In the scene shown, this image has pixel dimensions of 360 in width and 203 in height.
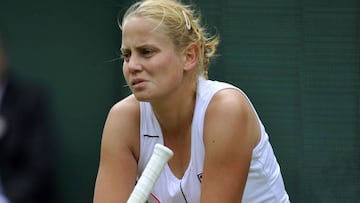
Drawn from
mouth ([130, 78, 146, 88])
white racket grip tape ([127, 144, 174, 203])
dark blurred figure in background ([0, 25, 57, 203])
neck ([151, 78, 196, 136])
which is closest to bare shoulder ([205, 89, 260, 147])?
neck ([151, 78, 196, 136])

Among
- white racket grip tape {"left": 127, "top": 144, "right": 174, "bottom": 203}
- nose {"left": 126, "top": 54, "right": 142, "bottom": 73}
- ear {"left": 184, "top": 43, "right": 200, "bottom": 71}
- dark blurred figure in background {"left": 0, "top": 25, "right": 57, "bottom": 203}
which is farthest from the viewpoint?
dark blurred figure in background {"left": 0, "top": 25, "right": 57, "bottom": 203}

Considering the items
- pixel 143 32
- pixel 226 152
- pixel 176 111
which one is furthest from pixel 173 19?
pixel 226 152

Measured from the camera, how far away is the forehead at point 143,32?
9.85 feet

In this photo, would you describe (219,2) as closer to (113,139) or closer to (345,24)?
(345,24)

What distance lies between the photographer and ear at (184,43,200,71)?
311 centimetres

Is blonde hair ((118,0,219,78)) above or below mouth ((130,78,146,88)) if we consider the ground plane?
above

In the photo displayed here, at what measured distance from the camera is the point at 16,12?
192 inches

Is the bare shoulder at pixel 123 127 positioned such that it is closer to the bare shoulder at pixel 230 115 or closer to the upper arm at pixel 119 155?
the upper arm at pixel 119 155

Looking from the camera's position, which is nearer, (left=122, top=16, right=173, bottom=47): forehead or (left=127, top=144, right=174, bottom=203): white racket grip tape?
(left=127, top=144, right=174, bottom=203): white racket grip tape

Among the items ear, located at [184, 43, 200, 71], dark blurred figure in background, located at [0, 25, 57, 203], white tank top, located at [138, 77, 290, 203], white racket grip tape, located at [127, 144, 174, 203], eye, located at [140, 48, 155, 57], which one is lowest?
dark blurred figure in background, located at [0, 25, 57, 203]

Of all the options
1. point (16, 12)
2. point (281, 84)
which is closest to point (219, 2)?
point (281, 84)

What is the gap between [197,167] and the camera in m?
3.18

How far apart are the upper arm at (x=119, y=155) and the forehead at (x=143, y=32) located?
289 millimetres

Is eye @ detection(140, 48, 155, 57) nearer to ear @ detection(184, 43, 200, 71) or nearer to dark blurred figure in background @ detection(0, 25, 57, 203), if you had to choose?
ear @ detection(184, 43, 200, 71)
